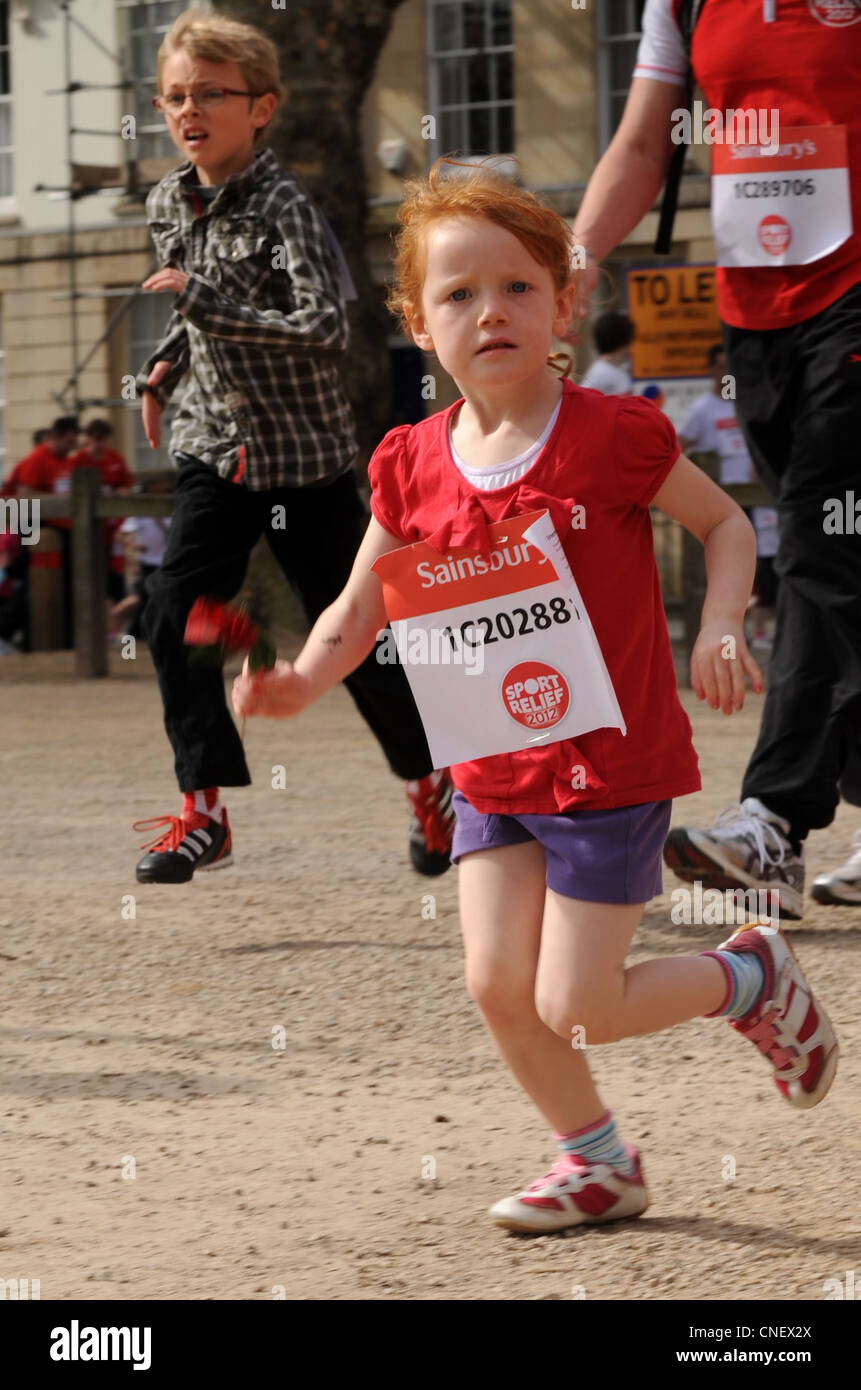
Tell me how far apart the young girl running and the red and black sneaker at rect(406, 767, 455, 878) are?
212 cm

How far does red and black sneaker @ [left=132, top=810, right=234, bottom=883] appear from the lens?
15.9 ft

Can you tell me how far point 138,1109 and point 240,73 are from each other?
2595mm

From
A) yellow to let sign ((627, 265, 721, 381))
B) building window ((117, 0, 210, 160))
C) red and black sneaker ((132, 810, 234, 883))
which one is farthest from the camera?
building window ((117, 0, 210, 160))

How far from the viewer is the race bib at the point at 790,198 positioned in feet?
14.5

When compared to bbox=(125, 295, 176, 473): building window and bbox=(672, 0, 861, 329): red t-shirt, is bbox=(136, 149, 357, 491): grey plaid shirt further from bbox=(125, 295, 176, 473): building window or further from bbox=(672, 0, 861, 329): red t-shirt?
bbox=(125, 295, 176, 473): building window

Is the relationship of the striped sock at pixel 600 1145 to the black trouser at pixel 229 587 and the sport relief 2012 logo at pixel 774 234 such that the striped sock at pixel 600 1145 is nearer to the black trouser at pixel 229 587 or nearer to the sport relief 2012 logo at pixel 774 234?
the black trouser at pixel 229 587

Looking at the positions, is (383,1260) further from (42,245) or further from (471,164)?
(42,245)

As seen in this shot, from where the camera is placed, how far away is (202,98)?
488 centimetres

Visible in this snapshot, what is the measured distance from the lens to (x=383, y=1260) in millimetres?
2648

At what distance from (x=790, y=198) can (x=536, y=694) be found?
2.05 m

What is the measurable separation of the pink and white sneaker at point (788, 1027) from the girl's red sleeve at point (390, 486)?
759mm
